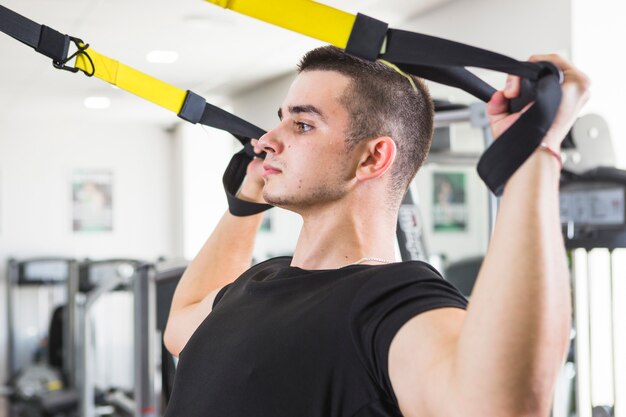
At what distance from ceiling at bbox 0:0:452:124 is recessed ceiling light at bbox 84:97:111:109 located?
64 mm

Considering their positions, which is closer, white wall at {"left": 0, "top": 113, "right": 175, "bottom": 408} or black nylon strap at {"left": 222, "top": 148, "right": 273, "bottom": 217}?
black nylon strap at {"left": 222, "top": 148, "right": 273, "bottom": 217}

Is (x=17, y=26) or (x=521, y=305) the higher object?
(x=17, y=26)

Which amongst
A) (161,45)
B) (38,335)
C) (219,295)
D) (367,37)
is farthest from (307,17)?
(38,335)

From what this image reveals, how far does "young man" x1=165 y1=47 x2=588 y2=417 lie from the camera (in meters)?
0.70

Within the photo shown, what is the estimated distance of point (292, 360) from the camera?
3.11 feet

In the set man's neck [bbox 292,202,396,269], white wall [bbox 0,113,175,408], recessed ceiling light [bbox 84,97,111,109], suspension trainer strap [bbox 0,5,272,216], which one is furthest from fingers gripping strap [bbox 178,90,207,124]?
white wall [bbox 0,113,175,408]

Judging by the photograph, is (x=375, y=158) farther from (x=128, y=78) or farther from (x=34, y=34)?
(x=34, y=34)

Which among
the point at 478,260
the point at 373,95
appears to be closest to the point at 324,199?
the point at 373,95

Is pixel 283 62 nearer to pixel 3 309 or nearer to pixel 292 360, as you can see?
pixel 3 309

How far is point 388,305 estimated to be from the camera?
2.89 feet

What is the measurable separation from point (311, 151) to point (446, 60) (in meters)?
0.40

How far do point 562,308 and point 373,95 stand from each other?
54cm

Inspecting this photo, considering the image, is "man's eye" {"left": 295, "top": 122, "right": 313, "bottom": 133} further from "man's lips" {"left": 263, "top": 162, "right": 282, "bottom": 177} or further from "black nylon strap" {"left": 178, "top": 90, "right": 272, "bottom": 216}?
"black nylon strap" {"left": 178, "top": 90, "right": 272, "bottom": 216}

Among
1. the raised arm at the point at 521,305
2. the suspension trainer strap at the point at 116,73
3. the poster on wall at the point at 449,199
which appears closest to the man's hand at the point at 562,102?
the raised arm at the point at 521,305
